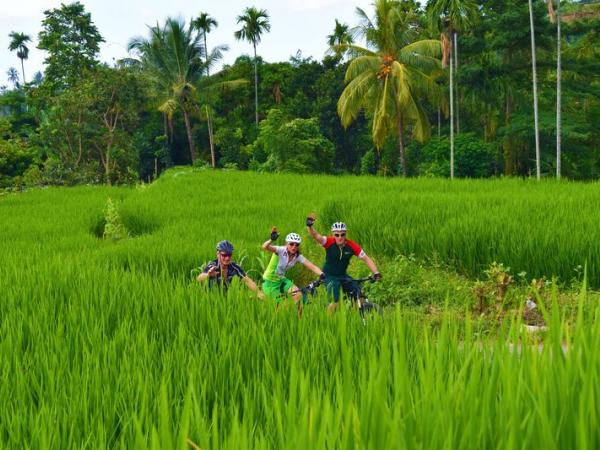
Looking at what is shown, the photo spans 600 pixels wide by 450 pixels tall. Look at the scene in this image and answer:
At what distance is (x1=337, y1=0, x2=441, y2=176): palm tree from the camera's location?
80.4ft

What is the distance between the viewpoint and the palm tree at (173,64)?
109ft

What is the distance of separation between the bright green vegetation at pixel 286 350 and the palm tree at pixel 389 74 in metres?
13.2

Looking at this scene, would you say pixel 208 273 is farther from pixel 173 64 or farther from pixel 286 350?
pixel 173 64

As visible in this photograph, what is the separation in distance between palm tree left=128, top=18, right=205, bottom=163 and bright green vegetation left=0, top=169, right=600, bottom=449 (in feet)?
75.2

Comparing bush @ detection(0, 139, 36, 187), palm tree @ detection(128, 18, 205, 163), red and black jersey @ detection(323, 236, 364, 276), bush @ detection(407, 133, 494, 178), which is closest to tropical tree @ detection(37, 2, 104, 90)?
palm tree @ detection(128, 18, 205, 163)

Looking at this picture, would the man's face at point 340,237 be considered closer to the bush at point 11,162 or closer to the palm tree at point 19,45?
the bush at point 11,162

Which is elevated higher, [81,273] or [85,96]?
[85,96]

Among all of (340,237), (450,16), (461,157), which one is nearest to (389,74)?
(450,16)

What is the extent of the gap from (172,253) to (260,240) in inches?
78.6

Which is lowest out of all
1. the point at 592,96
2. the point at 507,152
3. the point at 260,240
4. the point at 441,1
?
the point at 260,240

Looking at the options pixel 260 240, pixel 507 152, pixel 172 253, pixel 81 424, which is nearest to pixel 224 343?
pixel 81 424

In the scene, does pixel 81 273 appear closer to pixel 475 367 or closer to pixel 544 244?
pixel 475 367

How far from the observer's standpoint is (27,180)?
84.6 ft

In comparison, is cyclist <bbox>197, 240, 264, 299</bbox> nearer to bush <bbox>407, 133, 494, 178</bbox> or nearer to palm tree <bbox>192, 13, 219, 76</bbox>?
bush <bbox>407, 133, 494, 178</bbox>
